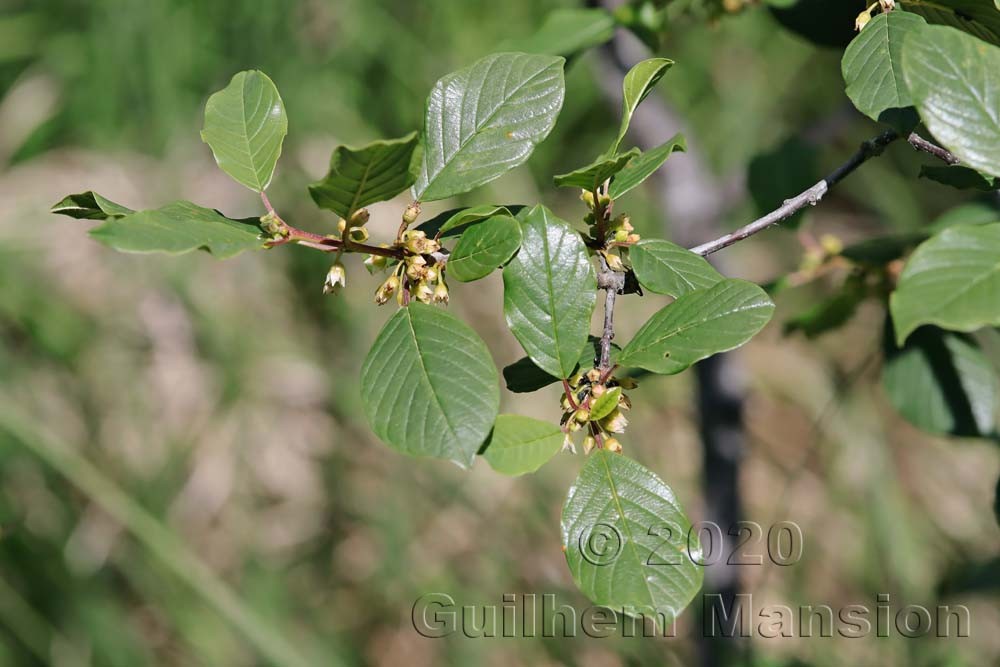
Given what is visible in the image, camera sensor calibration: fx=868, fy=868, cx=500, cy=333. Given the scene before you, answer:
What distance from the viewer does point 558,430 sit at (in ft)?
1.61

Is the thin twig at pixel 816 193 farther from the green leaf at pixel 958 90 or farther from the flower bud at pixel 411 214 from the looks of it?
the flower bud at pixel 411 214

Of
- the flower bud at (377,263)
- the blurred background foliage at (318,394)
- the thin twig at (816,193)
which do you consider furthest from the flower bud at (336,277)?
the blurred background foliage at (318,394)

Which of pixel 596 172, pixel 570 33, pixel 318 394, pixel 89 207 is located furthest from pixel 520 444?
pixel 318 394

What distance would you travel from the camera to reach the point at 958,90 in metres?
0.41

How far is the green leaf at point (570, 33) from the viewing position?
2.55 feet

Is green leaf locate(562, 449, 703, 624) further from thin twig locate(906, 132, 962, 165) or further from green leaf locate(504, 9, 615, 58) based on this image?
green leaf locate(504, 9, 615, 58)

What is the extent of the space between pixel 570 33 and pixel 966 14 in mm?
364

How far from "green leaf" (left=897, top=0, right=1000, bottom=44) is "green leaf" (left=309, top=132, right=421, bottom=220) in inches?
12.2

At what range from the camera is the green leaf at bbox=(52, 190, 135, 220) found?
1.52 ft

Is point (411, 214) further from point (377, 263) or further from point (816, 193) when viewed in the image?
point (816, 193)

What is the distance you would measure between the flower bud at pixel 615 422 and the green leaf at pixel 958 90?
0.71 feet

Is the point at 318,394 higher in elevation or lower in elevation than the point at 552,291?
lower

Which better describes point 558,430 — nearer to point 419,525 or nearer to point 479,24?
point 419,525

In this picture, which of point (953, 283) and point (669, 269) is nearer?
point (953, 283)
